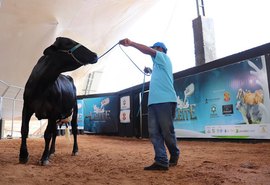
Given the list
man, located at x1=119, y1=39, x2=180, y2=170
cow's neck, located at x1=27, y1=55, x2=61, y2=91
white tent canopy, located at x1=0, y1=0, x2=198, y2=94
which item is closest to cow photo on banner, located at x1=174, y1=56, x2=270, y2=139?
white tent canopy, located at x1=0, y1=0, x2=198, y2=94

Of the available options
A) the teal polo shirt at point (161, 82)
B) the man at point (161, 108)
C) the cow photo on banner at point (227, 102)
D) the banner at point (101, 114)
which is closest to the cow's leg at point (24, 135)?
the man at point (161, 108)

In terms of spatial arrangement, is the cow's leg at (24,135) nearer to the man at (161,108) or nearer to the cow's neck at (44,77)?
the cow's neck at (44,77)

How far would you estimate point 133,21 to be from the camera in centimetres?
1045

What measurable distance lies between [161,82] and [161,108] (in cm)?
32

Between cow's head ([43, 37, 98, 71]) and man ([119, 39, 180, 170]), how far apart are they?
2.28 ft

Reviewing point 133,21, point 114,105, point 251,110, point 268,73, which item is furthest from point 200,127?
point 114,105

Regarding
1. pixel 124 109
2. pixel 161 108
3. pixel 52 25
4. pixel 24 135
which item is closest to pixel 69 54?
pixel 24 135

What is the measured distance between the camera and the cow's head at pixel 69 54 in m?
3.95

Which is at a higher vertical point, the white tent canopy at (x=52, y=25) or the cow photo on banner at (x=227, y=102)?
the white tent canopy at (x=52, y=25)

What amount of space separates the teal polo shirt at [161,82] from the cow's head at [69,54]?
2.89 ft

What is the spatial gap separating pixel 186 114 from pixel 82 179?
674cm

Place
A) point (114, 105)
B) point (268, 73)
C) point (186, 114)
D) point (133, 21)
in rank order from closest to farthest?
point (268, 73)
point (186, 114)
point (133, 21)
point (114, 105)

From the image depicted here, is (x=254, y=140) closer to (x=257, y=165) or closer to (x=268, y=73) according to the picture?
(x=268, y=73)

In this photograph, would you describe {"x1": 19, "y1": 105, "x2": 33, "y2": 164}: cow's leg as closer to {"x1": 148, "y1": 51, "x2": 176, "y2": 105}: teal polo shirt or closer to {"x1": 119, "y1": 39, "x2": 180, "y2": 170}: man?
{"x1": 119, "y1": 39, "x2": 180, "y2": 170}: man
